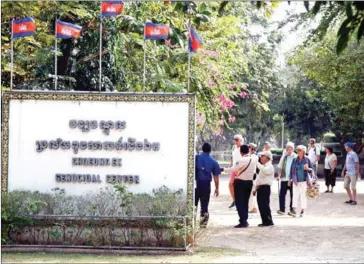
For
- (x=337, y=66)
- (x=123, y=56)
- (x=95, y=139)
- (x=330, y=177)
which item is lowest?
(x=330, y=177)

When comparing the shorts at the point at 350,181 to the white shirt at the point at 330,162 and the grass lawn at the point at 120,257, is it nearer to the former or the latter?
the white shirt at the point at 330,162

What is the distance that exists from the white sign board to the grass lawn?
51.9 inches

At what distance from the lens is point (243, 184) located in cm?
1585

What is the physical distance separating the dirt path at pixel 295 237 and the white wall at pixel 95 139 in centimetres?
136

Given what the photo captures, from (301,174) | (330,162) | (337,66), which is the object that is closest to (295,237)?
(301,174)

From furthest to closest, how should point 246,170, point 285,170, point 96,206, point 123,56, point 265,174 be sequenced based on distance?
1. point 123,56
2. point 285,170
3. point 265,174
4. point 246,170
5. point 96,206

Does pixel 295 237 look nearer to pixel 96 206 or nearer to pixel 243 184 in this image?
pixel 243 184

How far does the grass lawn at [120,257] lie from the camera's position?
443 inches

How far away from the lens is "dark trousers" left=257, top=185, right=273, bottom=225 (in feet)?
52.6

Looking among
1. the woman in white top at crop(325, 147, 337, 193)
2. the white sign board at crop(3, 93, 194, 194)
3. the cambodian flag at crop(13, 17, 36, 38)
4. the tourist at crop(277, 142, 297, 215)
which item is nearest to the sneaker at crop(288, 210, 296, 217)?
the tourist at crop(277, 142, 297, 215)

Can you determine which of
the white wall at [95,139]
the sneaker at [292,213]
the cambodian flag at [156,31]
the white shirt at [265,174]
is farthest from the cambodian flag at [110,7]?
the sneaker at [292,213]

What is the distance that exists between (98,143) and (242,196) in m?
3.95

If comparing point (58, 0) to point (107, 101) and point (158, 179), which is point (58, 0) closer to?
point (107, 101)

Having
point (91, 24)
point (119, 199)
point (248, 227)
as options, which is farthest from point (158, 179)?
point (91, 24)
